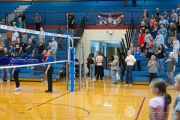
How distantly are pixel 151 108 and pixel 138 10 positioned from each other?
19896 millimetres

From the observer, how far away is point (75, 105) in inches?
388

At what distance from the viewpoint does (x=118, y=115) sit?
27.9ft

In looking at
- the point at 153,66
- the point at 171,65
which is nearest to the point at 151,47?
the point at 153,66

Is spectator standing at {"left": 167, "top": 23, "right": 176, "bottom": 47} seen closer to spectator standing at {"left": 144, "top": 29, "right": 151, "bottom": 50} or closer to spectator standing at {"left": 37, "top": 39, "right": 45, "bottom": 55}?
spectator standing at {"left": 144, "top": 29, "right": 151, "bottom": 50}

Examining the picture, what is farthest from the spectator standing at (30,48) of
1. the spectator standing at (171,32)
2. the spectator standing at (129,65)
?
the spectator standing at (171,32)

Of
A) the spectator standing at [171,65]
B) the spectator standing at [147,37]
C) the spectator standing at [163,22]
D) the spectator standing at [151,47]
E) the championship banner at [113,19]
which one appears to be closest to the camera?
the spectator standing at [171,65]

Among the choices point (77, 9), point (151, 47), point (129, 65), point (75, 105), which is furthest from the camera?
point (77, 9)

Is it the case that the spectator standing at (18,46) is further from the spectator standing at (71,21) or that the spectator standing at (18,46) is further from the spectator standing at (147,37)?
the spectator standing at (71,21)

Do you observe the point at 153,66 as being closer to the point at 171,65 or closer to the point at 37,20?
the point at 171,65

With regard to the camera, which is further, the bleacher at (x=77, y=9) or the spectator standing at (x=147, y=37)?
the bleacher at (x=77, y=9)

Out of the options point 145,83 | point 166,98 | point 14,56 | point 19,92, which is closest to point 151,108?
point 166,98

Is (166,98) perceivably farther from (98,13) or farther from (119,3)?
(119,3)

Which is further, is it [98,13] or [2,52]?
[98,13]

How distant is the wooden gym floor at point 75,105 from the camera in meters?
8.29
